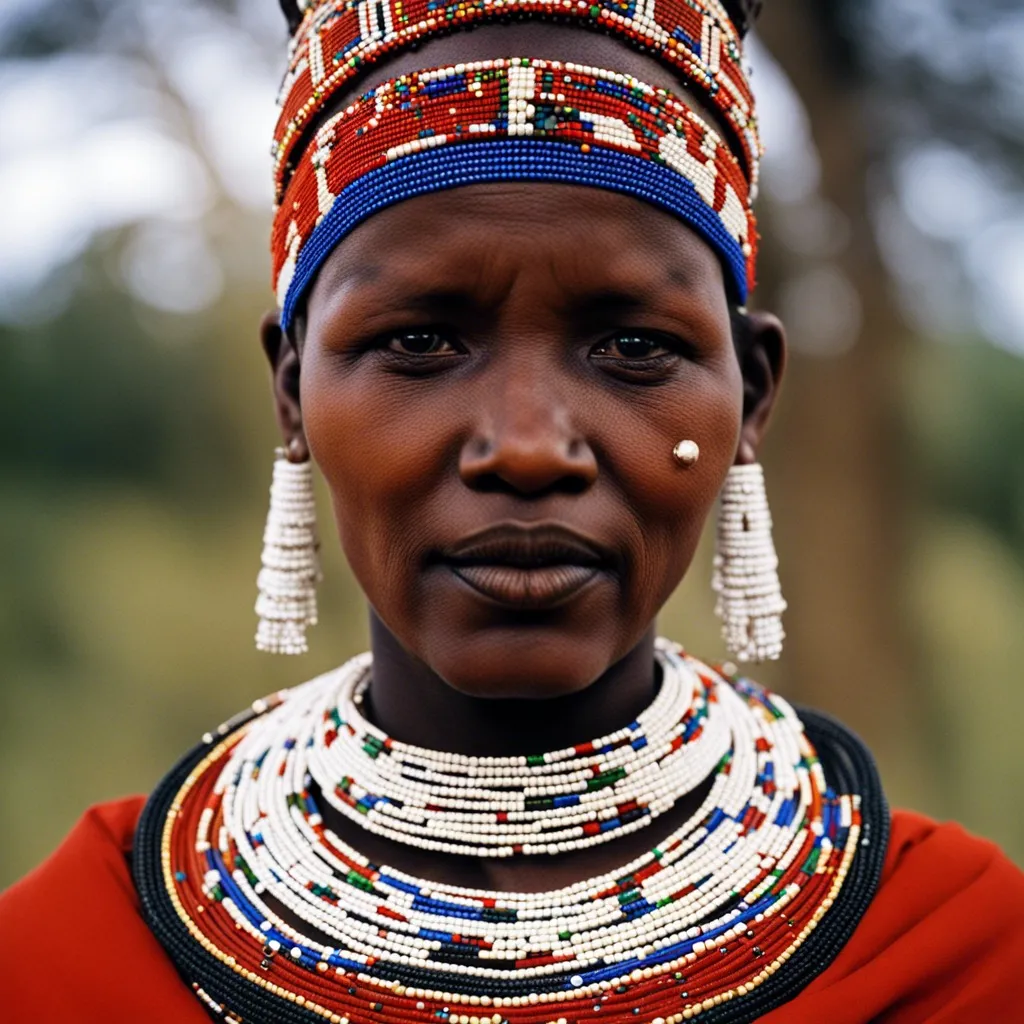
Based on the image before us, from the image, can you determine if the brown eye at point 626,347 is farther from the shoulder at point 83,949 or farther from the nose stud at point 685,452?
the shoulder at point 83,949

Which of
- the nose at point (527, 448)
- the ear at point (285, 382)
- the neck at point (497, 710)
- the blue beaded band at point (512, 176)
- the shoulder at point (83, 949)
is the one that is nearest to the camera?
the nose at point (527, 448)

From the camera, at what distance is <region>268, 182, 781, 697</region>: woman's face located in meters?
1.78

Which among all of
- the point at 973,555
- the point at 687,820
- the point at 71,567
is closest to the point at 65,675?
the point at 71,567

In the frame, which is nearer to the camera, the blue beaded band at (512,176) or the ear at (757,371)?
the blue beaded band at (512,176)

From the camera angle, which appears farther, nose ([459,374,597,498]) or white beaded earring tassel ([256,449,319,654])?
white beaded earring tassel ([256,449,319,654])

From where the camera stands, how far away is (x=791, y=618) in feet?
17.9

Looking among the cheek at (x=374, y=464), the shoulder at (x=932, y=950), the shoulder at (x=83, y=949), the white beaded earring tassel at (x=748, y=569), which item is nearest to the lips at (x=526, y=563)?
the cheek at (x=374, y=464)

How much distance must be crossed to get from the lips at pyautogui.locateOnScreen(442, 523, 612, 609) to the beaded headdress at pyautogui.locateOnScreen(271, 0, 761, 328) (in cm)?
54

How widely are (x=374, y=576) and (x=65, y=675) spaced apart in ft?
17.3

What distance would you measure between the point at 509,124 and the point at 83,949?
1.50m

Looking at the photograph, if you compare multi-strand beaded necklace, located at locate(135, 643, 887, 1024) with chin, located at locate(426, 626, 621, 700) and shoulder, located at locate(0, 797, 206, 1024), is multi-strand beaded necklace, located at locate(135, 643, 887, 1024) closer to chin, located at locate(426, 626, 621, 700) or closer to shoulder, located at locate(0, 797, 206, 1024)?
shoulder, located at locate(0, 797, 206, 1024)

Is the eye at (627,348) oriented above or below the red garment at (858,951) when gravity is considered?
above

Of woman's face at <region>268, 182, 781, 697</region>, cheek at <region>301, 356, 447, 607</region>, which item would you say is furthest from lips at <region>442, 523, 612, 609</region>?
cheek at <region>301, 356, 447, 607</region>

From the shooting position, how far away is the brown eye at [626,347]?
1.89 m
